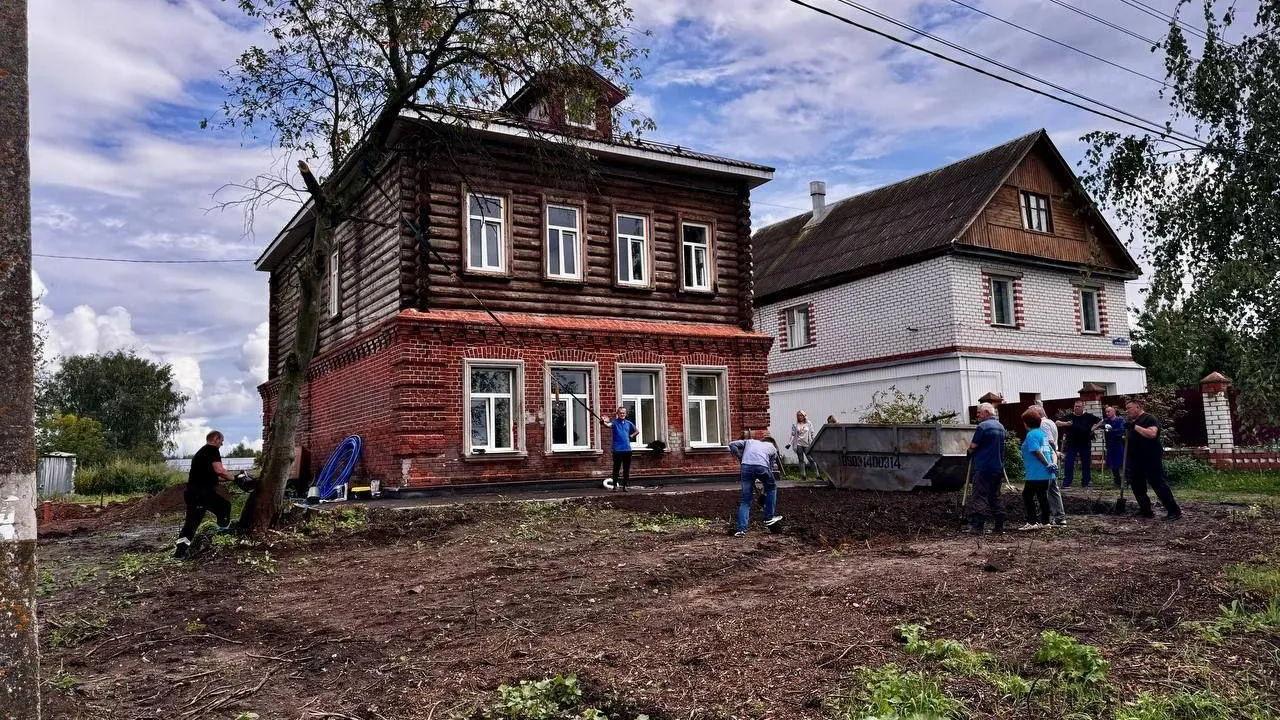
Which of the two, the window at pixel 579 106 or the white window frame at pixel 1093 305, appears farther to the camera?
the white window frame at pixel 1093 305

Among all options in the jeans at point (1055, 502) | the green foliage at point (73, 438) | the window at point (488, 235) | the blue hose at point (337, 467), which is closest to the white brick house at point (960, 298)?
the jeans at point (1055, 502)

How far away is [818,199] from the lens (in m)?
32.3

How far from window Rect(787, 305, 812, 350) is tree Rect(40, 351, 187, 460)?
43761 millimetres

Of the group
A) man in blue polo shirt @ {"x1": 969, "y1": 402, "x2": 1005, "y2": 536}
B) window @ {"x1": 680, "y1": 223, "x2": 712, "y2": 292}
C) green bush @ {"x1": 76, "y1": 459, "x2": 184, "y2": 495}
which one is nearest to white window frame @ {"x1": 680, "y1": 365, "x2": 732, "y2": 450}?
window @ {"x1": 680, "y1": 223, "x2": 712, "y2": 292}

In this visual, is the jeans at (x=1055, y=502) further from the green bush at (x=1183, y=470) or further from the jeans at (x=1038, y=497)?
the green bush at (x=1183, y=470)

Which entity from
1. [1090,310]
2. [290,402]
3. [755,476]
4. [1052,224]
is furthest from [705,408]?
[1090,310]

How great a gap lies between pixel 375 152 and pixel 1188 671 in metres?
11.4

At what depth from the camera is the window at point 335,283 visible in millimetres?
Result: 19875

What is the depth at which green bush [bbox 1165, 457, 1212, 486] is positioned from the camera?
1836 cm

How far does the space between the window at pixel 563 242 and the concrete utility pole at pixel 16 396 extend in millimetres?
14821

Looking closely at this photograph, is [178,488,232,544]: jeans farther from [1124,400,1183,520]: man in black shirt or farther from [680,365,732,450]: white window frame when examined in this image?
[1124,400,1183,520]: man in black shirt

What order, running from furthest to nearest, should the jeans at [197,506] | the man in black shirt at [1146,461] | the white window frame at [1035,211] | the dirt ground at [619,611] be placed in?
the white window frame at [1035,211]
the man in black shirt at [1146,461]
the jeans at [197,506]
the dirt ground at [619,611]

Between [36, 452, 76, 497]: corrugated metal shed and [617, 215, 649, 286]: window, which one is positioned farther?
[36, 452, 76, 497]: corrugated metal shed

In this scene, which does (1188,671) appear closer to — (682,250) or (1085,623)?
(1085,623)
